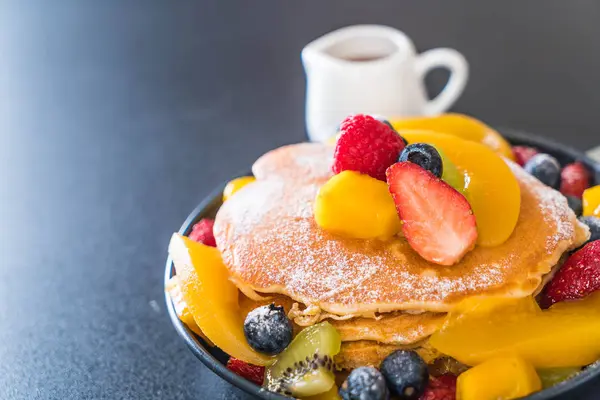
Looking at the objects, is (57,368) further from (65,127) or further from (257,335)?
(65,127)

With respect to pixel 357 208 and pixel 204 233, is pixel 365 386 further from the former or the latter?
pixel 204 233

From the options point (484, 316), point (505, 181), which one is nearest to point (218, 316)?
point (484, 316)

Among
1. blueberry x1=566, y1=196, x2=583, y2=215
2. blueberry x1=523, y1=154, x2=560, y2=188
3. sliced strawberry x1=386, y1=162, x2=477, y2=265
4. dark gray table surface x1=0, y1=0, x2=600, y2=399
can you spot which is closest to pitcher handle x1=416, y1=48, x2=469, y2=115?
dark gray table surface x1=0, y1=0, x2=600, y2=399

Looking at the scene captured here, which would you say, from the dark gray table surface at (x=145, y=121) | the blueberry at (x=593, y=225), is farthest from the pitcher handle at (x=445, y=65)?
the blueberry at (x=593, y=225)

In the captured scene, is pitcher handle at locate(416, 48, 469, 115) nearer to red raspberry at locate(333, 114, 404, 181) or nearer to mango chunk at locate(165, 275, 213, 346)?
red raspberry at locate(333, 114, 404, 181)

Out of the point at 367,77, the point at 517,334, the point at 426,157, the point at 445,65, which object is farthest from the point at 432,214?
the point at 445,65
